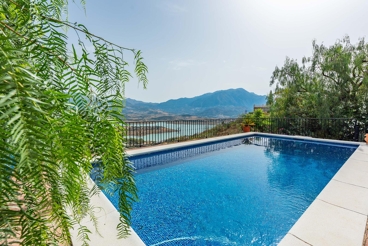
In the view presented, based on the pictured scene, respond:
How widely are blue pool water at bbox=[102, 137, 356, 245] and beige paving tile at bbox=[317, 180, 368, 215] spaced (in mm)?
409

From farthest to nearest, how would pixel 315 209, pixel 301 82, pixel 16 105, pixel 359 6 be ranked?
pixel 301 82 < pixel 359 6 < pixel 315 209 < pixel 16 105

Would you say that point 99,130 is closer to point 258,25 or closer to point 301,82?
point 258,25

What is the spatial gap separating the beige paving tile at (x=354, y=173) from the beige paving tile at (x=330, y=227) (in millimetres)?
1341

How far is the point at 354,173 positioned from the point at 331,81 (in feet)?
19.1

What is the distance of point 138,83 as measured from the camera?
913 mm

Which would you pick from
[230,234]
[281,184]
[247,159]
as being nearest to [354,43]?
[247,159]

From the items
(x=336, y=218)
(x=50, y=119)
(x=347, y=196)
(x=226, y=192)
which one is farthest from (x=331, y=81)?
(x=50, y=119)

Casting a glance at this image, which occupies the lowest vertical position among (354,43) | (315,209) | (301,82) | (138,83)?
(315,209)

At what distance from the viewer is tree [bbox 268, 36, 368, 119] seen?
720 cm

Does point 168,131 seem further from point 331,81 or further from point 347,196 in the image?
point 331,81

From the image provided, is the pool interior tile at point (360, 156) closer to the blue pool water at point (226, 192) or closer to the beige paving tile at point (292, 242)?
the blue pool water at point (226, 192)

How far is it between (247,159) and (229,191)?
2381 millimetres

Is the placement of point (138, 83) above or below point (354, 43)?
below

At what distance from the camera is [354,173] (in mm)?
3635
